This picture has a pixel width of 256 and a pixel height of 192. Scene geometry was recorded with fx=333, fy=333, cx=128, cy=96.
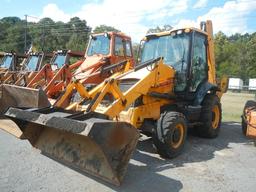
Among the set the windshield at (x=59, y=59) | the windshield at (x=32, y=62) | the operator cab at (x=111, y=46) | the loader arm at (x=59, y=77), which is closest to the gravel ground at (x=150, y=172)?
the loader arm at (x=59, y=77)

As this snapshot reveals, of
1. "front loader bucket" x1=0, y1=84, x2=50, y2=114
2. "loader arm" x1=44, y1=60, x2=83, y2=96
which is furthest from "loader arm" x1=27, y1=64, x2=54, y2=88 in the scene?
"front loader bucket" x1=0, y1=84, x2=50, y2=114

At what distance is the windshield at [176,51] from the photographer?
7.49 metres

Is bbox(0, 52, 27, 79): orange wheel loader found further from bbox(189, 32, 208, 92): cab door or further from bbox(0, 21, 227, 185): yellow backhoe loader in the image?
bbox(189, 32, 208, 92): cab door

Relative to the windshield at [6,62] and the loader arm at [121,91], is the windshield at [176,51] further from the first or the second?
the windshield at [6,62]

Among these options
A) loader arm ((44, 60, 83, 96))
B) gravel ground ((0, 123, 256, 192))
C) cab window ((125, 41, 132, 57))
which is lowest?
gravel ground ((0, 123, 256, 192))

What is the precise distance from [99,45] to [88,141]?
21.5ft

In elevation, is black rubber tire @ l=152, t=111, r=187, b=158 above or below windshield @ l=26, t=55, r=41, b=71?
below

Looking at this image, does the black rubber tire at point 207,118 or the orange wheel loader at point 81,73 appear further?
the orange wheel loader at point 81,73

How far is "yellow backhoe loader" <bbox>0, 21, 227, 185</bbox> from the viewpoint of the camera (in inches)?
187

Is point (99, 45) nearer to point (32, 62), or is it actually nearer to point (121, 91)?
point (121, 91)

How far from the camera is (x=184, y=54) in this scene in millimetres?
7512

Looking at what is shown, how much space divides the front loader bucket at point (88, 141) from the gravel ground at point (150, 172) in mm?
186

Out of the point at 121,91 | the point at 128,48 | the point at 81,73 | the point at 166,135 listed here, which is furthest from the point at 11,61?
the point at 166,135

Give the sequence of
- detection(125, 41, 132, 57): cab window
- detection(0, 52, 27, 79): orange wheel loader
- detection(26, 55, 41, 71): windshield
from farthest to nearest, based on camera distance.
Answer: detection(0, 52, 27, 79): orange wheel loader < detection(26, 55, 41, 71): windshield < detection(125, 41, 132, 57): cab window
